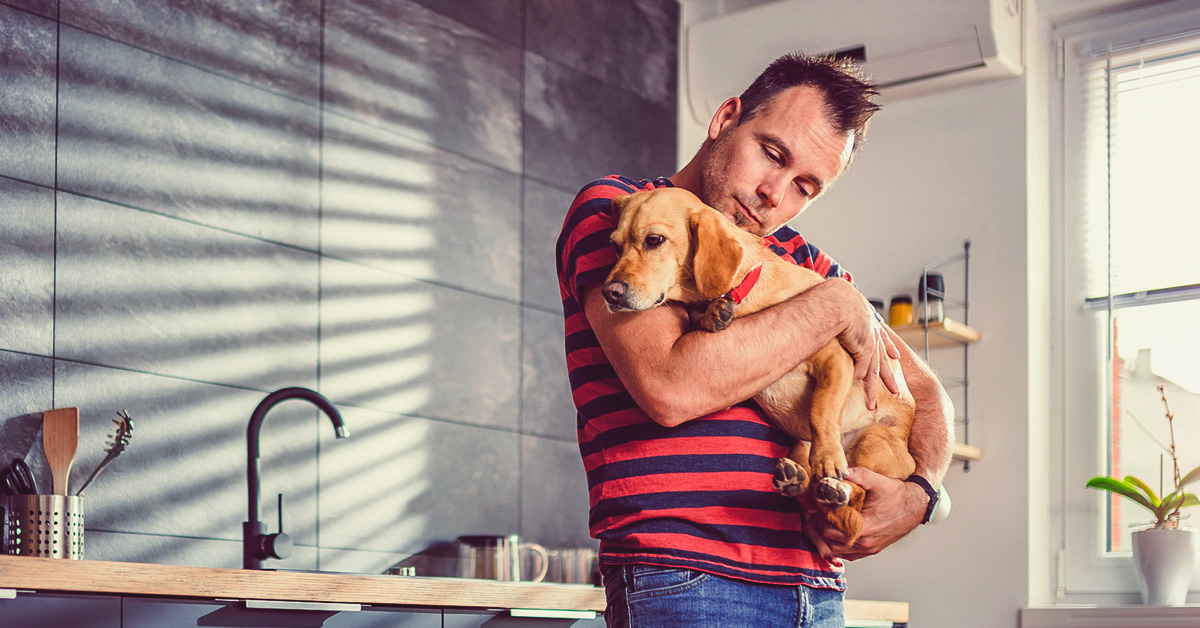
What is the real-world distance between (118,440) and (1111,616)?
2.58m

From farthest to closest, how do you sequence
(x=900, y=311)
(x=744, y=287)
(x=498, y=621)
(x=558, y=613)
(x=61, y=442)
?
(x=900, y=311), (x=558, y=613), (x=498, y=621), (x=61, y=442), (x=744, y=287)

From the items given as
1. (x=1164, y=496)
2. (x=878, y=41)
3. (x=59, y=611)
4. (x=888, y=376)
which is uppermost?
(x=878, y=41)

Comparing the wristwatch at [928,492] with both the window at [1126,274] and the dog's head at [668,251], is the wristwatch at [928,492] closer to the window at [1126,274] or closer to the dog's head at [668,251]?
the dog's head at [668,251]

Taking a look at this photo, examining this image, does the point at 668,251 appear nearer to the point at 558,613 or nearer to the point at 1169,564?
the point at 558,613

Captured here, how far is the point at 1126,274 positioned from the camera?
138 inches

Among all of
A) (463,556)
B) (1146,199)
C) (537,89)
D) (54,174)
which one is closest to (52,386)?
(54,174)

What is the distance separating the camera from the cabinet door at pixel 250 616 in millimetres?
1772

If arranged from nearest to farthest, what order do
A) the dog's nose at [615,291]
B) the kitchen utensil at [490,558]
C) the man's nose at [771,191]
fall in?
the dog's nose at [615,291], the man's nose at [771,191], the kitchen utensil at [490,558]

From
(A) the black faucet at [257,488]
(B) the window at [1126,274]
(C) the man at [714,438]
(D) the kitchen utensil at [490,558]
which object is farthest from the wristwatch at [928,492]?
(B) the window at [1126,274]

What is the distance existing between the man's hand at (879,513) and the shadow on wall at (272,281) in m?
1.68

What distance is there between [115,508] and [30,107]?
837mm

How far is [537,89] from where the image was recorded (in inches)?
143

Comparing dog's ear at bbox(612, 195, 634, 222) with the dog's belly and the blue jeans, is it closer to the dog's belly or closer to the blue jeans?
the dog's belly

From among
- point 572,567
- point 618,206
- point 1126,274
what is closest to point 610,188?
point 618,206
